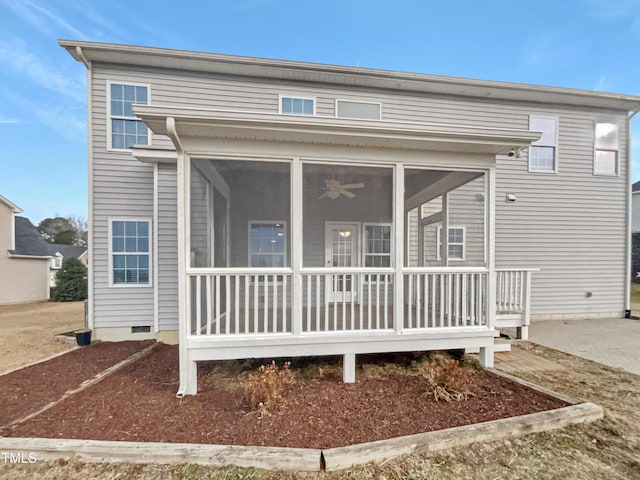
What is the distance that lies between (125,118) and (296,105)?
11.4ft

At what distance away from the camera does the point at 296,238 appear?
12.5 ft

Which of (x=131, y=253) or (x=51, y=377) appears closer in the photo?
(x=51, y=377)

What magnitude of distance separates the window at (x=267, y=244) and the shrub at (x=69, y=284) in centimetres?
1260

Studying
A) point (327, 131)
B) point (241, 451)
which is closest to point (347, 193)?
point (327, 131)

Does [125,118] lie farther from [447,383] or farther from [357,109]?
[447,383]

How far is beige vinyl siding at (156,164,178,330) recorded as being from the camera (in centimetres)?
611

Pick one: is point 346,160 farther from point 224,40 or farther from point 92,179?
point 224,40

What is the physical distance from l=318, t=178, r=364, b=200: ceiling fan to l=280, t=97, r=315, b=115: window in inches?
90.6

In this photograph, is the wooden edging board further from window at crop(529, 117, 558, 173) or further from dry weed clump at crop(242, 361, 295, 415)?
window at crop(529, 117, 558, 173)

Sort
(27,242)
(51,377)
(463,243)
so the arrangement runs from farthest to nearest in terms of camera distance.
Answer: (27,242)
(463,243)
(51,377)

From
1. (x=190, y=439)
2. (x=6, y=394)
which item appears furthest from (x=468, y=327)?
(x=6, y=394)

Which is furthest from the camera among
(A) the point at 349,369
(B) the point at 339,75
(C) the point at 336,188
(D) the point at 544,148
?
(D) the point at 544,148

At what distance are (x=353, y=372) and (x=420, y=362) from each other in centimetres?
109

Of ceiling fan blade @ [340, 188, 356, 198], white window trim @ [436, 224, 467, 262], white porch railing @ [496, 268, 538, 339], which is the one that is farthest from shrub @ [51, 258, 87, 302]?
white porch railing @ [496, 268, 538, 339]
